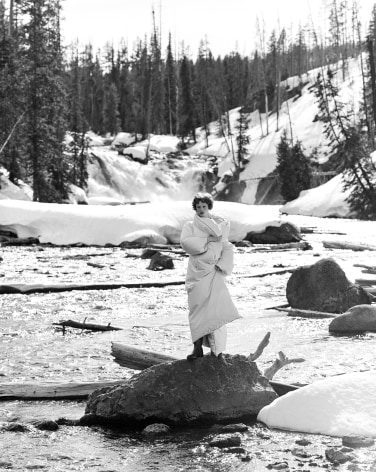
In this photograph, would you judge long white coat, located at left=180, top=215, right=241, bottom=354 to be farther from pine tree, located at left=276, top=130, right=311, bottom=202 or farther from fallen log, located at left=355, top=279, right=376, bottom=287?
pine tree, located at left=276, top=130, right=311, bottom=202

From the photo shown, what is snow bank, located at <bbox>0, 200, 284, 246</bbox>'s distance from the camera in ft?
82.6

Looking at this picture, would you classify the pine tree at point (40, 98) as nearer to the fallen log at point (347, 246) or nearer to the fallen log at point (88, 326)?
the fallen log at point (347, 246)

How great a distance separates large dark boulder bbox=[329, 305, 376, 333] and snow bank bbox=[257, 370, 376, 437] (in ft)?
12.4

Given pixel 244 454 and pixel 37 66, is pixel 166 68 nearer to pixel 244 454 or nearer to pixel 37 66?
pixel 37 66

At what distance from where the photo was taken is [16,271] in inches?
677

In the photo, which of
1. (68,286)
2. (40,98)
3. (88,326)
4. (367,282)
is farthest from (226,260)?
(40,98)

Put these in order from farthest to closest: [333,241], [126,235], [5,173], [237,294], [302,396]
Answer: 1. [5,173]
2. [126,235]
3. [333,241]
4. [237,294]
5. [302,396]

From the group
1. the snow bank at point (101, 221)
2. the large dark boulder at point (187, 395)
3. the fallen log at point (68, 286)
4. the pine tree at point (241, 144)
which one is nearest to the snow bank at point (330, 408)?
the large dark boulder at point (187, 395)

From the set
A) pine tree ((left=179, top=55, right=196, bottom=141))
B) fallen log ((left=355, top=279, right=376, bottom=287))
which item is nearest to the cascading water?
pine tree ((left=179, top=55, right=196, bottom=141))

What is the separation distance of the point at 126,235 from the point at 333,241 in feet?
23.1

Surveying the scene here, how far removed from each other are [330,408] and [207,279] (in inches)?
54.4

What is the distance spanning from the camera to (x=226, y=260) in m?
5.84

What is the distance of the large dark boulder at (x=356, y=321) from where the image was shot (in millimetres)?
9219

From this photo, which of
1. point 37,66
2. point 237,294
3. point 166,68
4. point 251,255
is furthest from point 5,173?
point 166,68
